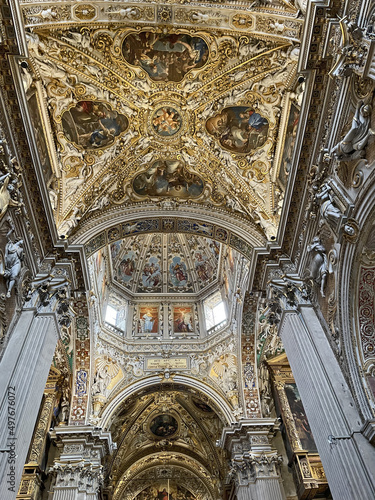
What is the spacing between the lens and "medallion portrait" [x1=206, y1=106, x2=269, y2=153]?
10875 millimetres

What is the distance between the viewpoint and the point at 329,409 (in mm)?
6871

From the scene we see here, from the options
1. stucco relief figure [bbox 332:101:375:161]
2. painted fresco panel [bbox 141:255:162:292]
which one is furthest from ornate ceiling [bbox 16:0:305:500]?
painted fresco panel [bbox 141:255:162:292]

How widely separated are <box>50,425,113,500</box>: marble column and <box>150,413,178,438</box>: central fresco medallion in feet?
17.3

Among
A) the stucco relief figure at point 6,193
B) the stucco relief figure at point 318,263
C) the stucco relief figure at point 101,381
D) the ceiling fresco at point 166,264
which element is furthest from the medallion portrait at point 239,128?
the stucco relief figure at point 101,381

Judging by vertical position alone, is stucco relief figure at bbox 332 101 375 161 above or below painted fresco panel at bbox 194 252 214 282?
below

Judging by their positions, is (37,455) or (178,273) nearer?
(37,455)

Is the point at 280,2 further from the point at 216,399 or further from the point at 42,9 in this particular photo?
the point at 216,399

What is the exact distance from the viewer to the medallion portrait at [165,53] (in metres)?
9.75

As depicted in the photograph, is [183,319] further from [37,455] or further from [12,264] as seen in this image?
[12,264]

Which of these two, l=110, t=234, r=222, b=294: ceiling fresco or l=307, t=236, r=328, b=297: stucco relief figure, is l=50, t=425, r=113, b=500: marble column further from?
l=307, t=236, r=328, b=297: stucco relief figure

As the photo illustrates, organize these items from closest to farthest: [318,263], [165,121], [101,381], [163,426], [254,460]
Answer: [318,263] < [165,121] < [254,460] < [101,381] < [163,426]

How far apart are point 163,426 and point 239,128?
607 inches

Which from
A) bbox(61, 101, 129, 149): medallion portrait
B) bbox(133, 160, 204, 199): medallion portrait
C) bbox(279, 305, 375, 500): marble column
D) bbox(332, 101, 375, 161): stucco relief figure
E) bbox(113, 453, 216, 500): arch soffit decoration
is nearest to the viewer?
bbox(279, 305, 375, 500): marble column

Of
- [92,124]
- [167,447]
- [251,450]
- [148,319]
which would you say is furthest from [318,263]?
[167,447]
